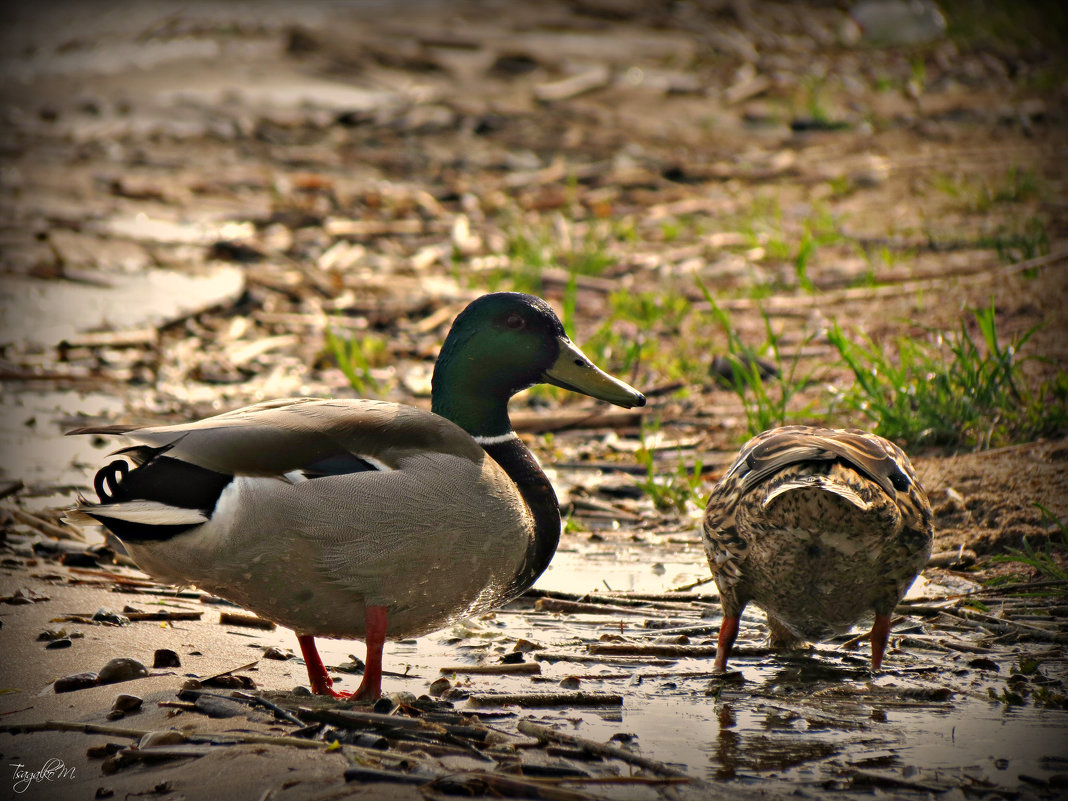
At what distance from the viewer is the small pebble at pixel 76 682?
10.5 feet

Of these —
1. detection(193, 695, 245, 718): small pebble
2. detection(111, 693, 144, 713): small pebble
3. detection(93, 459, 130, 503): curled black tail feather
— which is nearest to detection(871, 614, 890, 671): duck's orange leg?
detection(193, 695, 245, 718): small pebble

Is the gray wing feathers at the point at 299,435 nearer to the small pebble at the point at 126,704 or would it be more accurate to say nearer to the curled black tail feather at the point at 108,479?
the curled black tail feather at the point at 108,479

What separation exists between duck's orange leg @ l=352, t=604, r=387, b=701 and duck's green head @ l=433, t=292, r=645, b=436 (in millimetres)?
817

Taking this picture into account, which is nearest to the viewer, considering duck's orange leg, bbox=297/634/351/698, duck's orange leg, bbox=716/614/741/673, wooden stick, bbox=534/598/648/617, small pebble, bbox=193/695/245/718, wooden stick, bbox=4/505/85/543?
small pebble, bbox=193/695/245/718

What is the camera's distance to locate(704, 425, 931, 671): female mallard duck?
328 cm

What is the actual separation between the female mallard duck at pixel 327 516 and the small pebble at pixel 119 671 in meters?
0.26

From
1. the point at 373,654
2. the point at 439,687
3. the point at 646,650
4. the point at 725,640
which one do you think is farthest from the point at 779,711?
the point at 373,654

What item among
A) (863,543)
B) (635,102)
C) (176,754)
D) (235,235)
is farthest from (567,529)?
(635,102)

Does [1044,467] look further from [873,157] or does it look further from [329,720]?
[873,157]

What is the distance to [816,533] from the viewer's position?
3336mm

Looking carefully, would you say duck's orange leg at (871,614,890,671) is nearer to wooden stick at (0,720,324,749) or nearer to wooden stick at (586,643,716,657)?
wooden stick at (586,643,716,657)

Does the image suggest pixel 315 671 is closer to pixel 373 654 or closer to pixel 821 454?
pixel 373 654

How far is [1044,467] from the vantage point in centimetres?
465

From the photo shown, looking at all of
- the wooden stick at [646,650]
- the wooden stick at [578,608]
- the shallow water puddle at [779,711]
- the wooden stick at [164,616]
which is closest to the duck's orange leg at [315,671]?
the shallow water puddle at [779,711]
